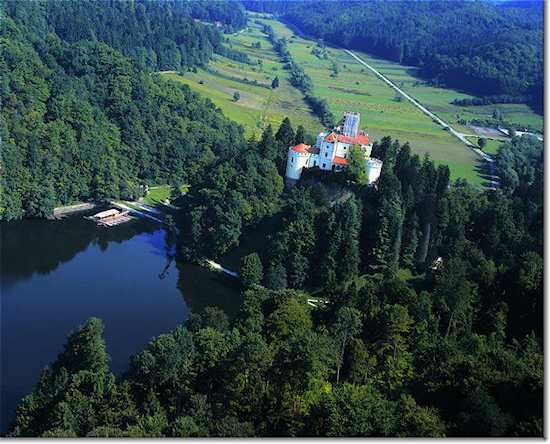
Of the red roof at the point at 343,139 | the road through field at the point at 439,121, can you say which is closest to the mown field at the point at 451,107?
the road through field at the point at 439,121

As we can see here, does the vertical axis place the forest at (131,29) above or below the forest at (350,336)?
above

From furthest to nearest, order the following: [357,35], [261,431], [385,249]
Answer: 1. [357,35]
2. [385,249]
3. [261,431]

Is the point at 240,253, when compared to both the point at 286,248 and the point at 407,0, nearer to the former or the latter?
the point at 286,248

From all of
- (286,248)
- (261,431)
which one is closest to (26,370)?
(261,431)

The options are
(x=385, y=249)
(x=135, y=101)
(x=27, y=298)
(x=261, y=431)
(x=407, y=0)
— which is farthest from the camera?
(x=407, y=0)

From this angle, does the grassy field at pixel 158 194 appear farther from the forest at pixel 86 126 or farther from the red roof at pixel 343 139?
the red roof at pixel 343 139
